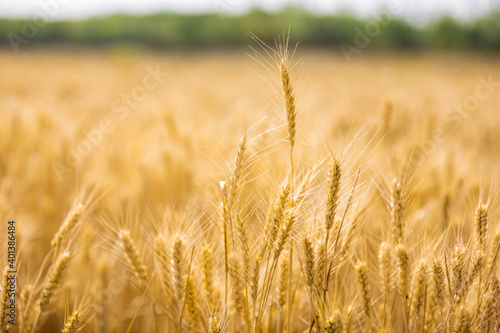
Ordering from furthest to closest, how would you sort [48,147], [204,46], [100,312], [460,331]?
[204,46]
[48,147]
[100,312]
[460,331]

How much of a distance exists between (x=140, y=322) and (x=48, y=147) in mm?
1348

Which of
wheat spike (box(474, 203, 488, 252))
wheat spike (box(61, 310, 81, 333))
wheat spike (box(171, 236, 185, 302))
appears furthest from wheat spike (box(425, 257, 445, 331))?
wheat spike (box(61, 310, 81, 333))

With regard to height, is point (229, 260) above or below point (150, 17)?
below

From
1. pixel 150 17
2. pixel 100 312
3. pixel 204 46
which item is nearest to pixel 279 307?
pixel 100 312

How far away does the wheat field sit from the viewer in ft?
2.70

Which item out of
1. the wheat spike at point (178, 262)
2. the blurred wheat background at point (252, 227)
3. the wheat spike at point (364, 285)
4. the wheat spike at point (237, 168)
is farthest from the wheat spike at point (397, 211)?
the wheat spike at point (178, 262)

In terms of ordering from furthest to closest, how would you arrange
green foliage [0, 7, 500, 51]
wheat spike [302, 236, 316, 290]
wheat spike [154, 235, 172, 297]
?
green foliage [0, 7, 500, 51] < wheat spike [154, 235, 172, 297] < wheat spike [302, 236, 316, 290]

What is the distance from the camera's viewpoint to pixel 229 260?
0.82 m

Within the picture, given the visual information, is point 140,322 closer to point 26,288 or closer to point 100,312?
point 100,312

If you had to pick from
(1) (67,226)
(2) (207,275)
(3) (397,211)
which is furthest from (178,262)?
(3) (397,211)

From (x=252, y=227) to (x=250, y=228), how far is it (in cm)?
10

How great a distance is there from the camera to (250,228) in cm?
108

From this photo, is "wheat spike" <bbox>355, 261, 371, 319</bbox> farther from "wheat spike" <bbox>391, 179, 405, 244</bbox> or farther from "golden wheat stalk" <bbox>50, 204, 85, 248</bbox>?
"golden wheat stalk" <bbox>50, 204, 85, 248</bbox>

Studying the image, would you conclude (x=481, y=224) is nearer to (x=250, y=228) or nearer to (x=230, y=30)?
(x=250, y=228)
